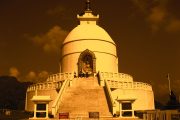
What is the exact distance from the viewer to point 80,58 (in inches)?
1563

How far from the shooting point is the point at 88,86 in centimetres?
3175

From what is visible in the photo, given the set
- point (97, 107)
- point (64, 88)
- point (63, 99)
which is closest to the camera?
point (97, 107)

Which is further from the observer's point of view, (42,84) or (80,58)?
(80,58)

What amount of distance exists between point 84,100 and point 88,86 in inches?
149

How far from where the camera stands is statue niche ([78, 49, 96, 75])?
39.7m

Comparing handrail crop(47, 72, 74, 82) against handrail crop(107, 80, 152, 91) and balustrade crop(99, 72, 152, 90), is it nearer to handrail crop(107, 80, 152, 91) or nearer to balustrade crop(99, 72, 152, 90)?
balustrade crop(99, 72, 152, 90)

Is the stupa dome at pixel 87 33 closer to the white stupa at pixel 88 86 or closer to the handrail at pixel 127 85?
the white stupa at pixel 88 86

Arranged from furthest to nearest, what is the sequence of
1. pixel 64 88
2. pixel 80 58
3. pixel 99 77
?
pixel 80 58
pixel 99 77
pixel 64 88

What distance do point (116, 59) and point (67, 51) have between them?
26.6 feet

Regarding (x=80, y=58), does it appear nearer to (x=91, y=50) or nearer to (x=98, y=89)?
(x=91, y=50)

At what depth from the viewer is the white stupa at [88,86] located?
25578mm

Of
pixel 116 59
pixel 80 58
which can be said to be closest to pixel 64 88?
pixel 80 58

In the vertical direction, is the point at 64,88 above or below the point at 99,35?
below

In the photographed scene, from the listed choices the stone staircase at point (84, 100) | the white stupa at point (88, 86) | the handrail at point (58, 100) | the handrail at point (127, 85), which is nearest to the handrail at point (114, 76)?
the white stupa at point (88, 86)
